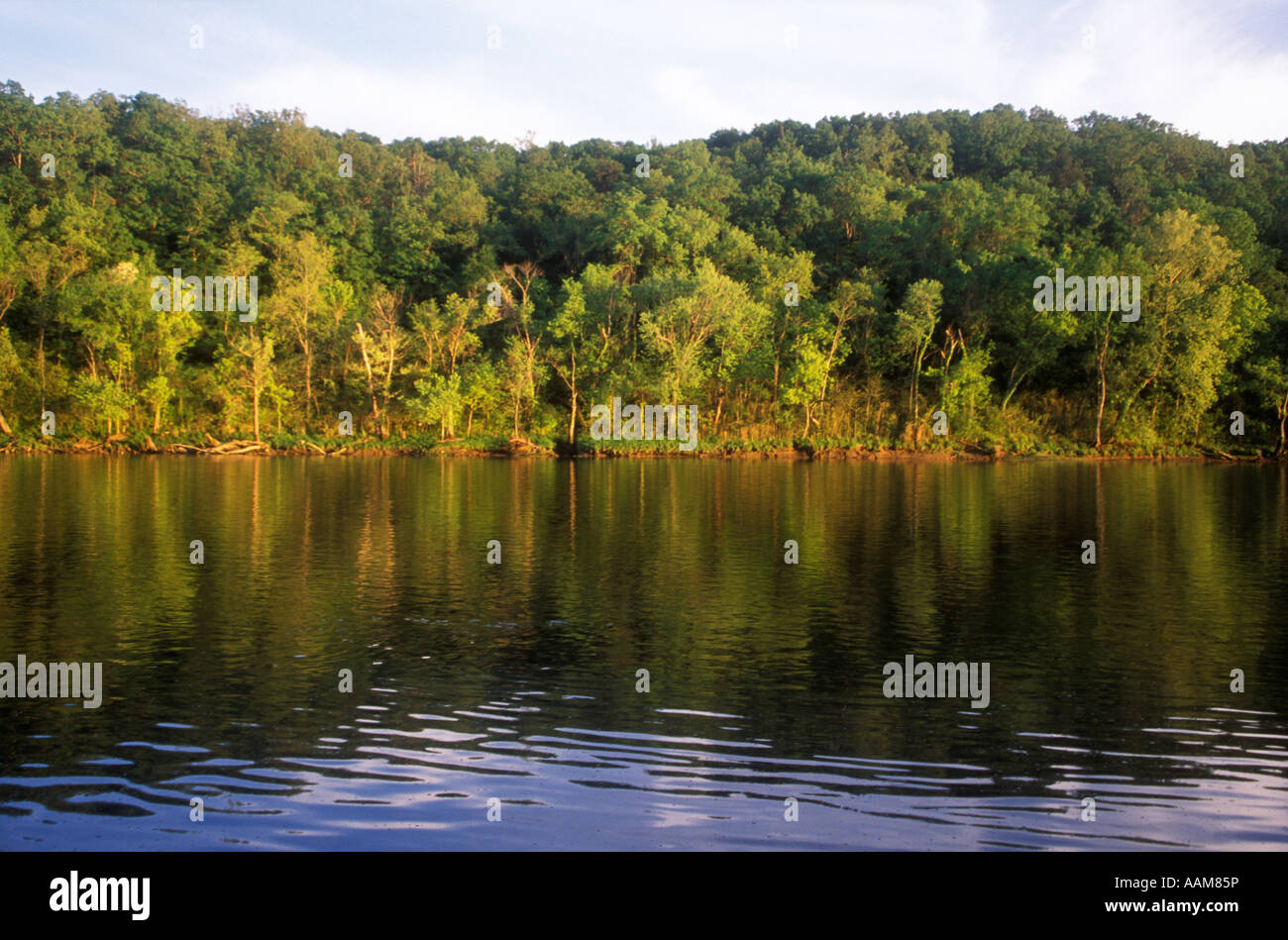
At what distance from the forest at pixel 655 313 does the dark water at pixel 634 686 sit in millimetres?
37876

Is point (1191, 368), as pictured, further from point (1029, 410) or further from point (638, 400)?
point (638, 400)

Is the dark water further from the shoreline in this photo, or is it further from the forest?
the forest

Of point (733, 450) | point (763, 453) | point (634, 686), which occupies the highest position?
point (733, 450)

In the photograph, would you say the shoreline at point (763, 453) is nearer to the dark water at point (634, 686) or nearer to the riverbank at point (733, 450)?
the riverbank at point (733, 450)

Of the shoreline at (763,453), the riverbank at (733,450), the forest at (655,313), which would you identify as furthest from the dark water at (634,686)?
the forest at (655,313)

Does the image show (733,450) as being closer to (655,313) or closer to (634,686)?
(655,313)

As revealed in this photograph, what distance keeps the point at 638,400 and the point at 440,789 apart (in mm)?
58178

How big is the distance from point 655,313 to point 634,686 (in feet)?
170

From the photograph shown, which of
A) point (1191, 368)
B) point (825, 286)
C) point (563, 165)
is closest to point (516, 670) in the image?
point (1191, 368)

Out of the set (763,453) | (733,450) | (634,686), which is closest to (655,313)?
(733,450)

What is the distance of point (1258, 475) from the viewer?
158 ft

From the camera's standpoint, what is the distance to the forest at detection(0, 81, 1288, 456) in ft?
200

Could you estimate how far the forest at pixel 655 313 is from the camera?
200 ft

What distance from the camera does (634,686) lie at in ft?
37.4
